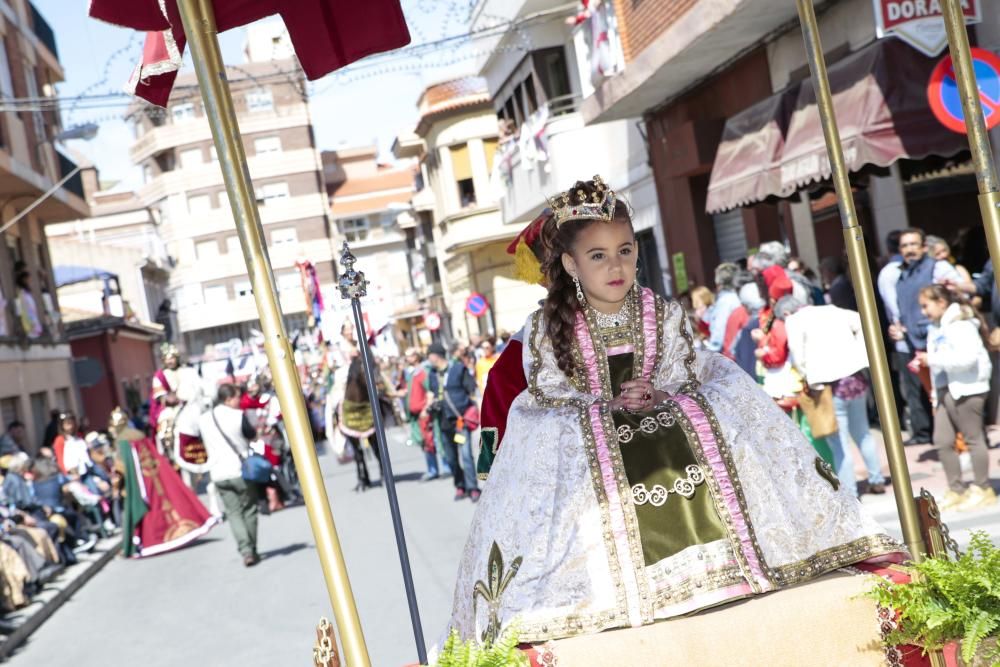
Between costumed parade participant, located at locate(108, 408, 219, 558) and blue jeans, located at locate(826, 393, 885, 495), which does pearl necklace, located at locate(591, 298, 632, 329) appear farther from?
costumed parade participant, located at locate(108, 408, 219, 558)

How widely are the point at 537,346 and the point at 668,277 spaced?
59.5 ft

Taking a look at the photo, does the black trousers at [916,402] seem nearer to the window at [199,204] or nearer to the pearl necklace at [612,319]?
the pearl necklace at [612,319]

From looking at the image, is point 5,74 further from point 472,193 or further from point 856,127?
point 472,193

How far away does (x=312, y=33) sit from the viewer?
4137 millimetres

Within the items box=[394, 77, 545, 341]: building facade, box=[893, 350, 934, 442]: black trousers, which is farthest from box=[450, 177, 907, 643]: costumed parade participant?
box=[394, 77, 545, 341]: building facade

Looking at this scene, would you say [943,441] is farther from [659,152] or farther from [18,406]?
[18,406]

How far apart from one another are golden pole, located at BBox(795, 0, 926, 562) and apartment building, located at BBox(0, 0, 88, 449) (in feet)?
67.7

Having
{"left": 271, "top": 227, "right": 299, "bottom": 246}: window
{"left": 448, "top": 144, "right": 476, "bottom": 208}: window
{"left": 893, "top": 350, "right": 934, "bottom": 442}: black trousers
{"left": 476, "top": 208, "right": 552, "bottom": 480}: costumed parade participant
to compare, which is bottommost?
{"left": 893, "top": 350, "right": 934, "bottom": 442}: black trousers

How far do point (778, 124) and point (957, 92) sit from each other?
19.5 ft

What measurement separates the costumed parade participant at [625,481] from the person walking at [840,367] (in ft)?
17.0

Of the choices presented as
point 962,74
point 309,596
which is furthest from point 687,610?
point 309,596

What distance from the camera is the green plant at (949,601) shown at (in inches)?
135

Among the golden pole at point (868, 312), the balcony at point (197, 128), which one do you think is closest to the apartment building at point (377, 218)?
the balcony at point (197, 128)

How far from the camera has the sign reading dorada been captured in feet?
34.3
